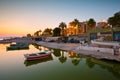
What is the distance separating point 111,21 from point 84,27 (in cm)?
6097

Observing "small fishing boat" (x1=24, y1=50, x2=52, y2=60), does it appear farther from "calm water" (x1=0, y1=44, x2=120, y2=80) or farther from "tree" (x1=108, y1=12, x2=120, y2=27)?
"tree" (x1=108, y1=12, x2=120, y2=27)

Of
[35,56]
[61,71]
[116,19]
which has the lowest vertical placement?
[61,71]

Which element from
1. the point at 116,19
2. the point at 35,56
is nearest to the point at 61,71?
the point at 35,56

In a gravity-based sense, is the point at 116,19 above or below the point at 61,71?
above

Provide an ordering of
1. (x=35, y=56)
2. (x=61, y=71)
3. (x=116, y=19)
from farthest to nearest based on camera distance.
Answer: (x=116, y=19) < (x=35, y=56) < (x=61, y=71)

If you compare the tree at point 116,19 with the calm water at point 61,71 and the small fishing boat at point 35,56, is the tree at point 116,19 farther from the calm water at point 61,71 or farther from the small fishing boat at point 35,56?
the small fishing boat at point 35,56

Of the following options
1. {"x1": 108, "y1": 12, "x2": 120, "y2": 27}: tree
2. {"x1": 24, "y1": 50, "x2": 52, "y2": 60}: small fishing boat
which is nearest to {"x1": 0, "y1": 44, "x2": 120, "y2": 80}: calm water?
{"x1": 24, "y1": 50, "x2": 52, "y2": 60}: small fishing boat

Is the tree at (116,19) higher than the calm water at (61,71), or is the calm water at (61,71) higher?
the tree at (116,19)

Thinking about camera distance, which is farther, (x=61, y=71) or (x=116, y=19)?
(x=116, y=19)

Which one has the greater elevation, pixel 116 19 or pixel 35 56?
pixel 116 19

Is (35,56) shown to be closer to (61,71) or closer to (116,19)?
(61,71)

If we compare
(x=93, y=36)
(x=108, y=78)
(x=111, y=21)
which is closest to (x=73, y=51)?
(x=93, y=36)

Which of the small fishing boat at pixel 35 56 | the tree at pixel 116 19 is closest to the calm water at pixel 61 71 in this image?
the small fishing boat at pixel 35 56

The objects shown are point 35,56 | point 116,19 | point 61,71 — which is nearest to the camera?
point 61,71
